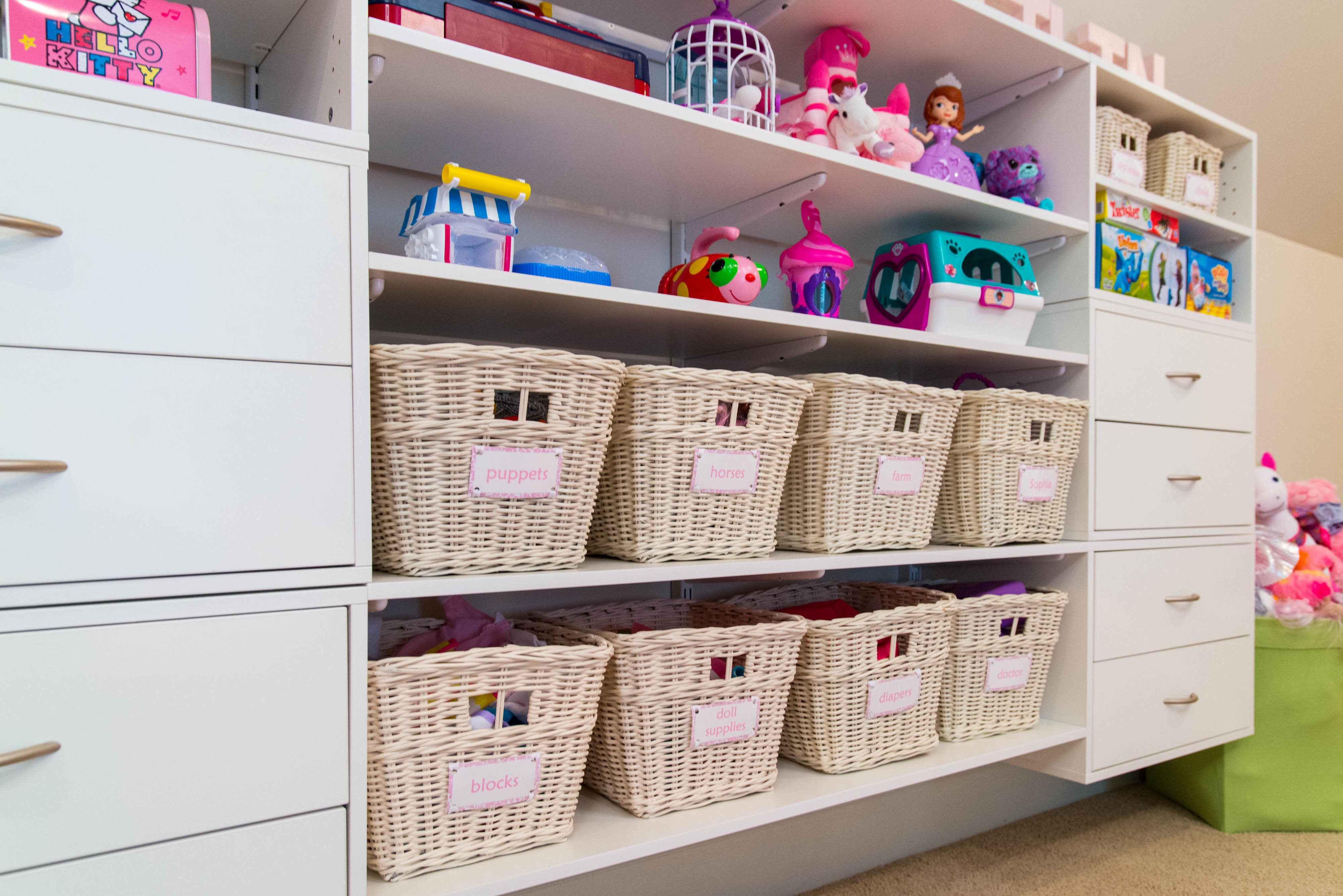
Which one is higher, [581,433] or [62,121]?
[62,121]

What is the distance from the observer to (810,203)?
4.78 feet

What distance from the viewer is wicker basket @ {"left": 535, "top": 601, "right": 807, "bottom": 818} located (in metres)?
1.16

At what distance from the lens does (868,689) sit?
1377 millimetres

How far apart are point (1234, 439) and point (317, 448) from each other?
181 centimetres

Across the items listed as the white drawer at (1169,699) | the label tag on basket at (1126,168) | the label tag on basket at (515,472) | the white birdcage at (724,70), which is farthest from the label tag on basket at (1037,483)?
the label tag on basket at (515,472)

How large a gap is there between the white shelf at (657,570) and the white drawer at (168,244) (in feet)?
0.84

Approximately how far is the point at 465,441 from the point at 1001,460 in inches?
37.4

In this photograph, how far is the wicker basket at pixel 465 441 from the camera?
99 centimetres

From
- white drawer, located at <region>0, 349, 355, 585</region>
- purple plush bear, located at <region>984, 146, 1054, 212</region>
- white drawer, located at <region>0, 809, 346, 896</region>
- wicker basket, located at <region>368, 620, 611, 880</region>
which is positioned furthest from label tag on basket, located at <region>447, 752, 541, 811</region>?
purple plush bear, located at <region>984, 146, 1054, 212</region>

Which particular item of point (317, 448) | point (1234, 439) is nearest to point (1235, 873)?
point (1234, 439)

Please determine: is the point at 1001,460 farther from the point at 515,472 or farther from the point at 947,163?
the point at 515,472

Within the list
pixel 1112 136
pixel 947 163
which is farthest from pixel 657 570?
pixel 1112 136

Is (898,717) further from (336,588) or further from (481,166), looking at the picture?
(481,166)

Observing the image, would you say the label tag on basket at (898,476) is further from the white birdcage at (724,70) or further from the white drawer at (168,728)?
the white drawer at (168,728)
